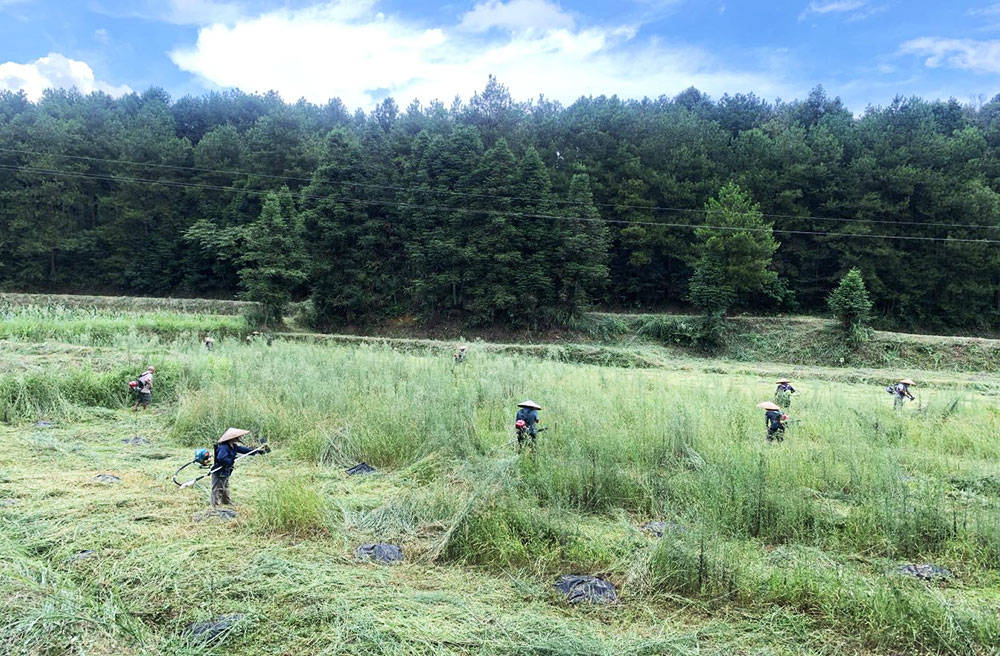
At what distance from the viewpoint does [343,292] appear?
1251 inches

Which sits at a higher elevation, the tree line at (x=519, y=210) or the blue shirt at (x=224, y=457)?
the tree line at (x=519, y=210)

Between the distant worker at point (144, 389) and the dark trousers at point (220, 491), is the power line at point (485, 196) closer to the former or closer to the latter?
the distant worker at point (144, 389)

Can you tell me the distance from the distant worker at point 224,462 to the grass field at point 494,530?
0.22 m

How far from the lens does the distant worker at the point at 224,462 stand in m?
5.23

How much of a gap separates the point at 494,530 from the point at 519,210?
90.5ft

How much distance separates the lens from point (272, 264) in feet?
95.5

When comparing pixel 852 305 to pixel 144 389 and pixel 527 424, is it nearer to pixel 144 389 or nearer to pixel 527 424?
pixel 527 424

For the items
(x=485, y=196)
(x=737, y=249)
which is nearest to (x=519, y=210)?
(x=485, y=196)

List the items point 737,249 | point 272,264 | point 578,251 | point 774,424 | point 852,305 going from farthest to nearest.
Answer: point 578,251, point 737,249, point 272,264, point 852,305, point 774,424

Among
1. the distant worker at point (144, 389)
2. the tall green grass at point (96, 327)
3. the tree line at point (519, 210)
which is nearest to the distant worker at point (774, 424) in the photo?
the distant worker at point (144, 389)

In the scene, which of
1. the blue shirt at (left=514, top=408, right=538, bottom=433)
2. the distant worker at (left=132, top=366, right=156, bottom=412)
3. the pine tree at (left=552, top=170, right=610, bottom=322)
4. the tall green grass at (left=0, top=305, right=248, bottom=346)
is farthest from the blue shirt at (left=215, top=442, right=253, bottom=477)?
the pine tree at (left=552, top=170, right=610, bottom=322)

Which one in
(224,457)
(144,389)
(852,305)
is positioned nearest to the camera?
(224,457)

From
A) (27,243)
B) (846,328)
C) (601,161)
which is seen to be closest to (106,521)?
(846,328)

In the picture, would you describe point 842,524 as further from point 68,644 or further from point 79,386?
point 79,386
